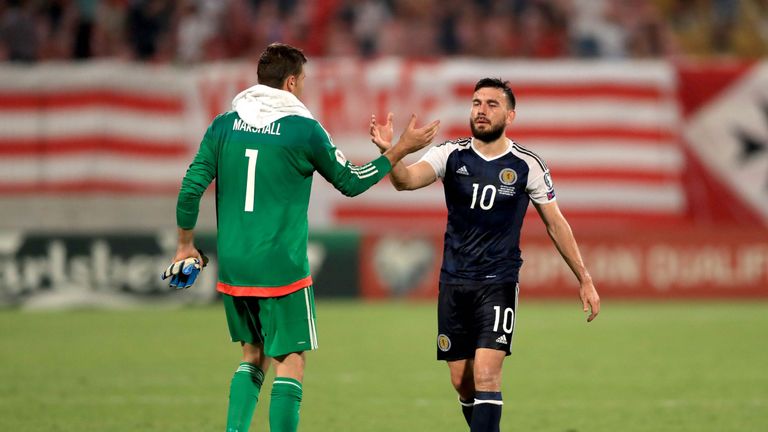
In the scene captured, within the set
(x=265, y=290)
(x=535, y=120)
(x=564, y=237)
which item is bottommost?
(x=265, y=290)

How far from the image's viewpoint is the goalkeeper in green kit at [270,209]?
21.7 ft

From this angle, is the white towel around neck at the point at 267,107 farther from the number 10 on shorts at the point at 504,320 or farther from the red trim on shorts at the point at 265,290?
the number 10 on shorts at the point at 504,320

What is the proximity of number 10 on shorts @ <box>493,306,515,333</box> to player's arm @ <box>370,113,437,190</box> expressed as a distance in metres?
0.84

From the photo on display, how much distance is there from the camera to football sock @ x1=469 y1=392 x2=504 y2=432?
7.06 m

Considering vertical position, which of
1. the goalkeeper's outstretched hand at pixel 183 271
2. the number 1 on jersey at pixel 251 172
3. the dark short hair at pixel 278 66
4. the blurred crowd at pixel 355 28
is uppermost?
the blurred crowd at pixel 355 28

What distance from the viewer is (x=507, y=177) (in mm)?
7422

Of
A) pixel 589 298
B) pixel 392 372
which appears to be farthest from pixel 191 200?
pixel 392 372

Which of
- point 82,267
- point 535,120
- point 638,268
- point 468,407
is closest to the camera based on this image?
point 468,407

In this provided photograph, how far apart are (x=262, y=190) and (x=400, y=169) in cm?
87

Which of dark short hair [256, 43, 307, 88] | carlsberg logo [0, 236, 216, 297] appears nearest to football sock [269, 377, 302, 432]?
dark short hair [256, 43, 307, 88]

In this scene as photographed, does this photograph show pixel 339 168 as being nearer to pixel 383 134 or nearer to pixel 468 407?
pixel 383 134

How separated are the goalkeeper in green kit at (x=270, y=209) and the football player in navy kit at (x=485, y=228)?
87 centimetres

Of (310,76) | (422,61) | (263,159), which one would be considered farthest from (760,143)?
(263,159)

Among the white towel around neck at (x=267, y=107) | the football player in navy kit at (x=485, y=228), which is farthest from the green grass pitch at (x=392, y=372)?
the white towel around neck at (x=267, y=107)
